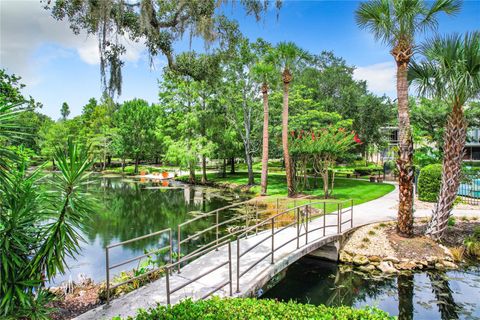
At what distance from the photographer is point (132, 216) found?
16375 mm

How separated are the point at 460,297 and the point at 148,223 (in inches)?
474

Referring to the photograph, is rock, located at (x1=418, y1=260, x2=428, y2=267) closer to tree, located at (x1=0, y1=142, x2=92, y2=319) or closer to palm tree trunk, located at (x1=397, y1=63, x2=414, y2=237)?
palm tree trunk, located at (x1=397, y1=63, x2=414, y2=237)

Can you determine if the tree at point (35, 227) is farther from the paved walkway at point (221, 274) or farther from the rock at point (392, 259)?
the rock at point (392, 259)

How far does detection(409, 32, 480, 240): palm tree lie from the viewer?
8.43 metres

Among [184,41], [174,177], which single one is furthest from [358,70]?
[184,41]

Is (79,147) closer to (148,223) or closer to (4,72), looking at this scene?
(4,72)

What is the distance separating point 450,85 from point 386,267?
17.0 ft

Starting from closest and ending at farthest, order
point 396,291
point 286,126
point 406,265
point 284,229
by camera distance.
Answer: point 396,291, point 406,265, point 284,229, point 286,126

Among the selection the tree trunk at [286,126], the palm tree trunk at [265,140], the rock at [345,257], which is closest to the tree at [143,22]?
the rock at [345,257]

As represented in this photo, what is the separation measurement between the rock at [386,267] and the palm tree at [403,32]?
1322 millimetres

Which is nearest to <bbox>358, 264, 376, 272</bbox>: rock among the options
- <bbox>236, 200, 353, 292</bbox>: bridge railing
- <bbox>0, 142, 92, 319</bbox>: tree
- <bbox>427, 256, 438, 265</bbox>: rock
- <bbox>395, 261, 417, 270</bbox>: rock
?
<bbox>395, 261, 417, 270</bbox>: rock

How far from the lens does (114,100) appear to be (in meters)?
6.93

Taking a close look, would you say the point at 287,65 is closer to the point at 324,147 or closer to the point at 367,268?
the point at 324,147

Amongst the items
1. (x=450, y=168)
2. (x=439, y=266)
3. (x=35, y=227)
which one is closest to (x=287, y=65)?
(x=450, y=168)
